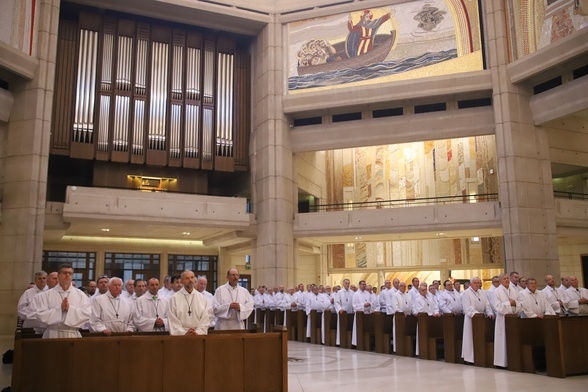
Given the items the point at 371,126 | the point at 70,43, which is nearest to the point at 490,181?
the point at 371,126

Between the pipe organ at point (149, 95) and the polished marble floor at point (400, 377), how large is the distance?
431 inches

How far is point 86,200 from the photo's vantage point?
59.7ft

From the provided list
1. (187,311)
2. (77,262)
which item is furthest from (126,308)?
(77,262)

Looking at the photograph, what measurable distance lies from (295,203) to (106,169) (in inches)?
285

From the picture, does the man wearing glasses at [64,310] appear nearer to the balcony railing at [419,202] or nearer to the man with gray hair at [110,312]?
the man with gray hair at [110,312]

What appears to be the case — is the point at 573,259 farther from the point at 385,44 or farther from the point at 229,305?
the point at 229,305

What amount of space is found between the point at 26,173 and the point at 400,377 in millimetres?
13348

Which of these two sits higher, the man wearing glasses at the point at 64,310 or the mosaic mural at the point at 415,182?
the mosaic mural at the point at 415,182

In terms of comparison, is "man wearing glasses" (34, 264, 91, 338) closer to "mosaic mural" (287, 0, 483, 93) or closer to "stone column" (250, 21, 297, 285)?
"stone column" (250, 21, 297, 285)

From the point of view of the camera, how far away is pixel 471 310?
413 inches

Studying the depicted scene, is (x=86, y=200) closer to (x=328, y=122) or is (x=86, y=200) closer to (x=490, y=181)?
(x=328, y=122)

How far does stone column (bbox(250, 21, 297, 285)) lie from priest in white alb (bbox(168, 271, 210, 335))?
12948 millimetres

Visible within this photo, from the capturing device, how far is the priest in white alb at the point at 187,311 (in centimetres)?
712

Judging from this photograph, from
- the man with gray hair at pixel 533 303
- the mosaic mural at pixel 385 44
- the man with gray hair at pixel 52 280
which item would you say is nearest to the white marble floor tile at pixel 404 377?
the man with gray hair at pixel 533 303
